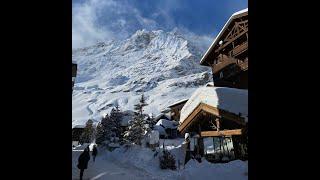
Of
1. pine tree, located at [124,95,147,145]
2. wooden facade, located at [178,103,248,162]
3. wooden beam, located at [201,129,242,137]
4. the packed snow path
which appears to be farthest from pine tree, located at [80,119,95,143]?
wooden beam, located at [201,129,242,137]

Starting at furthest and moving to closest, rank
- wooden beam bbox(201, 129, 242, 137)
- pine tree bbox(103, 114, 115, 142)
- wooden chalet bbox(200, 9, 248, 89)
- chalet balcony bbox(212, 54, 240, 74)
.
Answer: pine tree bbox(103, 114, 115, 142)
chalet balcony bbox(212, 54, 240, 74)
wooden chalet bbox(200, 9, 248, 89)
wooden beam bbox(201, 129, 242, 137)

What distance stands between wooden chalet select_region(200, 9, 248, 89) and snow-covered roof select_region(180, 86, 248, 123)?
11.9ft

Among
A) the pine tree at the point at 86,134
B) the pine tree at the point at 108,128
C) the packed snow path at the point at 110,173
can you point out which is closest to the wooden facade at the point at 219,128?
the packed snow path at the point at 110,173

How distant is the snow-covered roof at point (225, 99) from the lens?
41.9 feet

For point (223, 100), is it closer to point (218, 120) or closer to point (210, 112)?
point (210, 112)

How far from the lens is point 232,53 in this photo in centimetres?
1873

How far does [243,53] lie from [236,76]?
1.65 m

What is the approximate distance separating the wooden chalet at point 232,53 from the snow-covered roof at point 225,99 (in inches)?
143

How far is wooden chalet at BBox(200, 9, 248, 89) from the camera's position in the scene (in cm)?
1766

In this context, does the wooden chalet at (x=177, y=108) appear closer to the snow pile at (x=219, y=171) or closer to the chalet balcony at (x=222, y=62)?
the chalet balcony at (x=222, y=62)

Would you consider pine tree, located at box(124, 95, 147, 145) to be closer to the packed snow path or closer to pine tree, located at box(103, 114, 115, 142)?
pine tree, located at box(103, 114, 115, 142)
